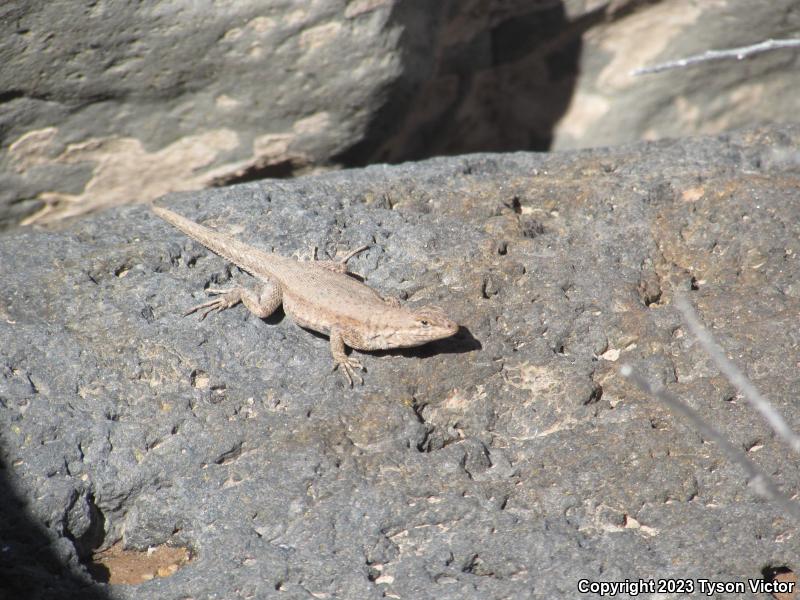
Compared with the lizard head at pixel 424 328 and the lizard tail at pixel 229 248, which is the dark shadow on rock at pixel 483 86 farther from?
the lizard head at pixel 424 328

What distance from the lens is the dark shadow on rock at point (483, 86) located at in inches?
255

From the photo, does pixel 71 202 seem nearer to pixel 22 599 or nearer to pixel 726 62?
pixel 22 599

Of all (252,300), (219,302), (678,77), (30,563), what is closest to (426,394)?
(252,300)

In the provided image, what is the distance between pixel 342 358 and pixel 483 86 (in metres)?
4.38

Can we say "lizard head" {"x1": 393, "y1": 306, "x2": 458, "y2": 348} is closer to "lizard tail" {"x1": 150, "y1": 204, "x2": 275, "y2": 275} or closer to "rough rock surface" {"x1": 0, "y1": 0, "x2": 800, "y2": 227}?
"lizard tail" {"x1": 150, "y1": 204, "x2": 275, "y2": 275}

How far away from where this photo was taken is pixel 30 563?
345cm

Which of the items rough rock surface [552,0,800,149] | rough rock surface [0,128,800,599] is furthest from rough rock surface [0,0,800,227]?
rough rock surface [0,128,800,599]

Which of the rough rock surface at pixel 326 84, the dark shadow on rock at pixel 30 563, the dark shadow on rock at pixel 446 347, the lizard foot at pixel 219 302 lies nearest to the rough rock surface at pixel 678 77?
the rough rock surface at pixel 326 84

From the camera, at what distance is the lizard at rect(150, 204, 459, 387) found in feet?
14.1

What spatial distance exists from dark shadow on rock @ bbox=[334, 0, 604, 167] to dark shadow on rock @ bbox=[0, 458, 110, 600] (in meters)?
3.72

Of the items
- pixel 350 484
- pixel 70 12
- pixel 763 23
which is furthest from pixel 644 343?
pixel 763 23

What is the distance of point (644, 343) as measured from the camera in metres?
4.31

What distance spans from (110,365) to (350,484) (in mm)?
1419

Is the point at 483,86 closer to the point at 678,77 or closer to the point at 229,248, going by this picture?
the point at 678,77
